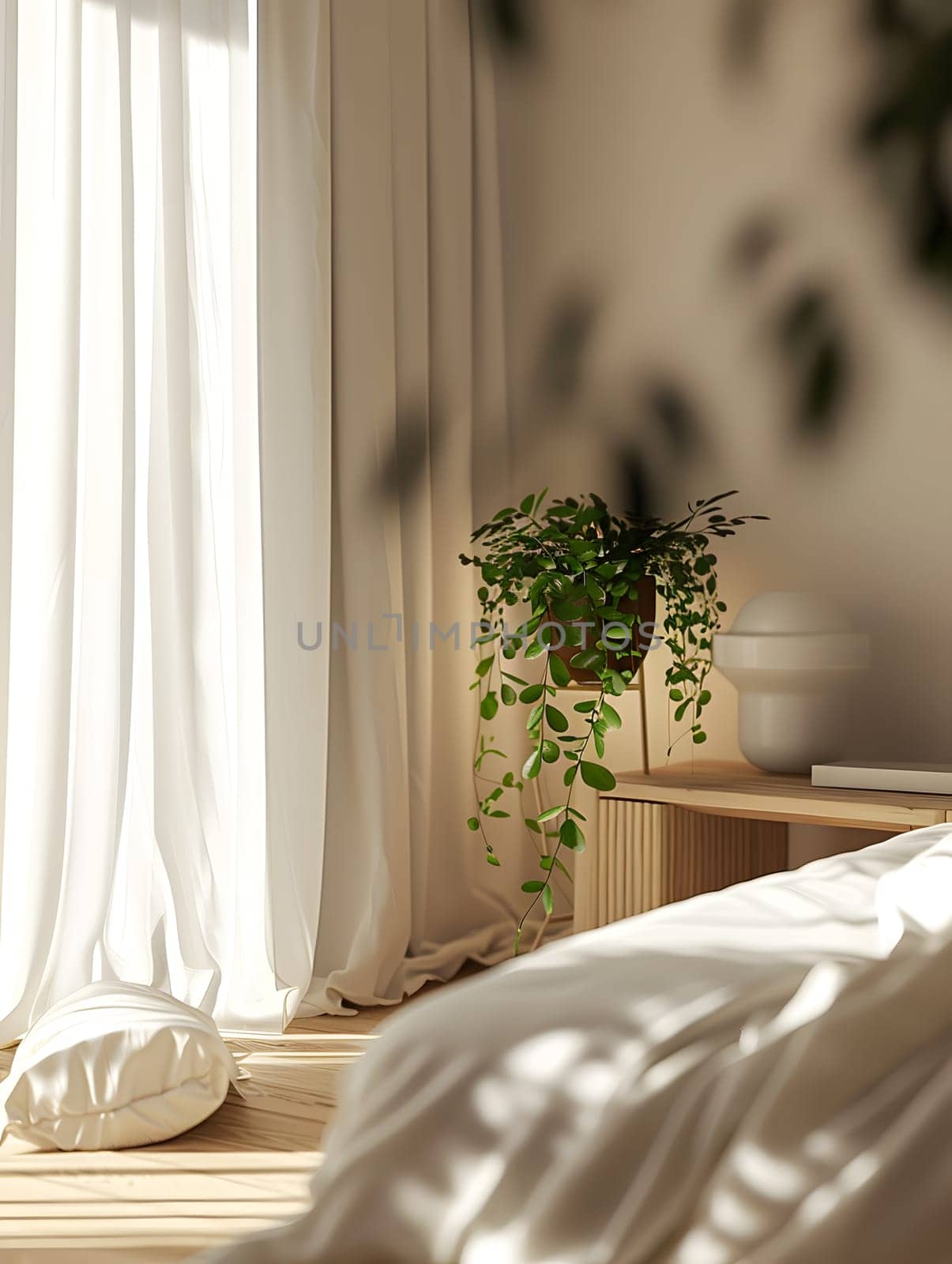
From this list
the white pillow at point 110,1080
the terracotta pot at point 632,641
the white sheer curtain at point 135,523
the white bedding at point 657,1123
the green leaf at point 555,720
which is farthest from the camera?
the terracotta pot at point 632,641

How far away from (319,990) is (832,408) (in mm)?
1629

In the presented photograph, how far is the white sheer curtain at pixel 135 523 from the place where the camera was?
88.9 inches

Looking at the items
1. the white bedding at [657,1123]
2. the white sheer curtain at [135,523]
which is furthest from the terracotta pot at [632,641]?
the white bedding at [657,1123]

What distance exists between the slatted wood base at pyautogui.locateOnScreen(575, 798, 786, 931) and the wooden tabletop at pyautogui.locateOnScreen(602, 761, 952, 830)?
0.13 ft

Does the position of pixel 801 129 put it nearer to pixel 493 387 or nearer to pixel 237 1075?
pixel 493 387

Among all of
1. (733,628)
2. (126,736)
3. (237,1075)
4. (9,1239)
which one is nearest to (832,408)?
(733,628)

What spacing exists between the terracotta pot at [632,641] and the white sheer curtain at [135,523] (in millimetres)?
628

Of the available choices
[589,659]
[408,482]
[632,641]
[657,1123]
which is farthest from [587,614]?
[657,1123]

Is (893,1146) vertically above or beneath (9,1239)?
above

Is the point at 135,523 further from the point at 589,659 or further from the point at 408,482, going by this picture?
the point at 589,659

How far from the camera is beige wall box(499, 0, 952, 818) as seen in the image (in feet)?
8.68

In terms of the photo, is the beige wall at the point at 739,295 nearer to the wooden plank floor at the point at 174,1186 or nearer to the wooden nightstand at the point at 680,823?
the wooden nightstand at the point at 680,823

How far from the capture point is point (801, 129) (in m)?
2.78

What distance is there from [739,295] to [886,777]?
1.20 metres
